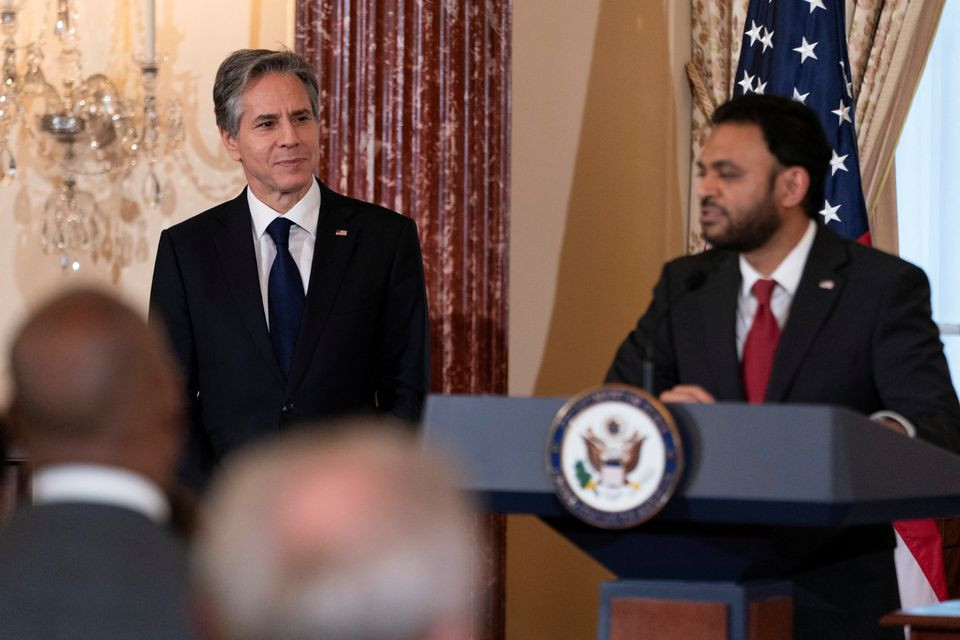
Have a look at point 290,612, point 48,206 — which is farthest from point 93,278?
point 290,612

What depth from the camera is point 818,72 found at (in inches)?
225

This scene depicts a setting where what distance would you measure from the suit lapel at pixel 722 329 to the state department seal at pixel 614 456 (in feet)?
1.66

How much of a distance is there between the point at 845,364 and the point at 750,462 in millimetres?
557

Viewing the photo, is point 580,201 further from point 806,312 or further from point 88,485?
point 88,485

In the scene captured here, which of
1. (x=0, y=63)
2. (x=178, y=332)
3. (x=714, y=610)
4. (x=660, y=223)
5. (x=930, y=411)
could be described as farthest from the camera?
(x=660, y=223)

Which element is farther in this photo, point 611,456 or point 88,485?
point 611,456

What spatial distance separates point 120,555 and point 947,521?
15.2ft

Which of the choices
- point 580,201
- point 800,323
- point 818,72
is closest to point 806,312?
point 800,323

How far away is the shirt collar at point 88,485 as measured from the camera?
1.45m

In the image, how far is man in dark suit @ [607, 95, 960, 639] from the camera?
105 inches

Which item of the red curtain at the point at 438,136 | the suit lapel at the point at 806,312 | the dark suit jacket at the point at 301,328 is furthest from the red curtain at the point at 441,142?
the suit lapel at the point at 806,312

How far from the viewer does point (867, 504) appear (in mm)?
2230

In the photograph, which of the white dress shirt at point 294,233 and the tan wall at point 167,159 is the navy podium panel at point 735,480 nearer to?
the white dress shirt at point 294,233

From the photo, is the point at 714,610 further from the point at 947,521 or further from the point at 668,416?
the point at 947,521
